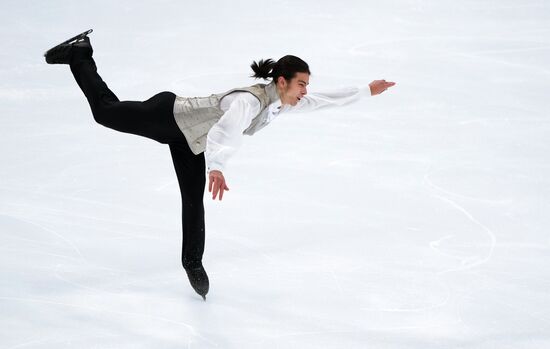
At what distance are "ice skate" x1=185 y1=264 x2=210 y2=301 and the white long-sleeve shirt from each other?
0.60 m

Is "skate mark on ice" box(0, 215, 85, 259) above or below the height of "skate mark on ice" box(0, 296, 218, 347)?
above

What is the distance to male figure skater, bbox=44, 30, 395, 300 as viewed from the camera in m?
3.23

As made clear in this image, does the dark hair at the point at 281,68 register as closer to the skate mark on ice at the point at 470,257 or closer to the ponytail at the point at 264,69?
the ponytail at the point at 264,69

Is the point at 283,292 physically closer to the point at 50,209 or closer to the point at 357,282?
the point at 357,282

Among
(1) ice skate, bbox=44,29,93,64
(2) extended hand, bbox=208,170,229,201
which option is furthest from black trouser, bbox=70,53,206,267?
(2) extended hand, bbox=208,170,229,201

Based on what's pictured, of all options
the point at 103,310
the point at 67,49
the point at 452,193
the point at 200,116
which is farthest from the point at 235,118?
the point at 452,193

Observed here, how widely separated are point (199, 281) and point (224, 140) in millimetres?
671

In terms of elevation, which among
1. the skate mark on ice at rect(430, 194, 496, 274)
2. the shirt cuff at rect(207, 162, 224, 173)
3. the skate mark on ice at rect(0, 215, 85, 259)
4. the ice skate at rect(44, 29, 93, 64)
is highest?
the ice skate at rect(44, 29, 93, 64)

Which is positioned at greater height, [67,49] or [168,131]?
[67,49]

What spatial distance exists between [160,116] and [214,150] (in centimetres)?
46

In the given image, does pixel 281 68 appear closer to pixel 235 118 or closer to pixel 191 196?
pixel 235 118

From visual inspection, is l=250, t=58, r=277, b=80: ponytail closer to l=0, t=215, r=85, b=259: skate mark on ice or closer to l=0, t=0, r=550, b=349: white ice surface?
l=0, t=0, r=550, b=349: white ice surface

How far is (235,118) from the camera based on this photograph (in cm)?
303

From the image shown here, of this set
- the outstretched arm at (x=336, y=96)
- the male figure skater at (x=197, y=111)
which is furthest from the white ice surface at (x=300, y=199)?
the outstretched arm at (x=336, y=96)
